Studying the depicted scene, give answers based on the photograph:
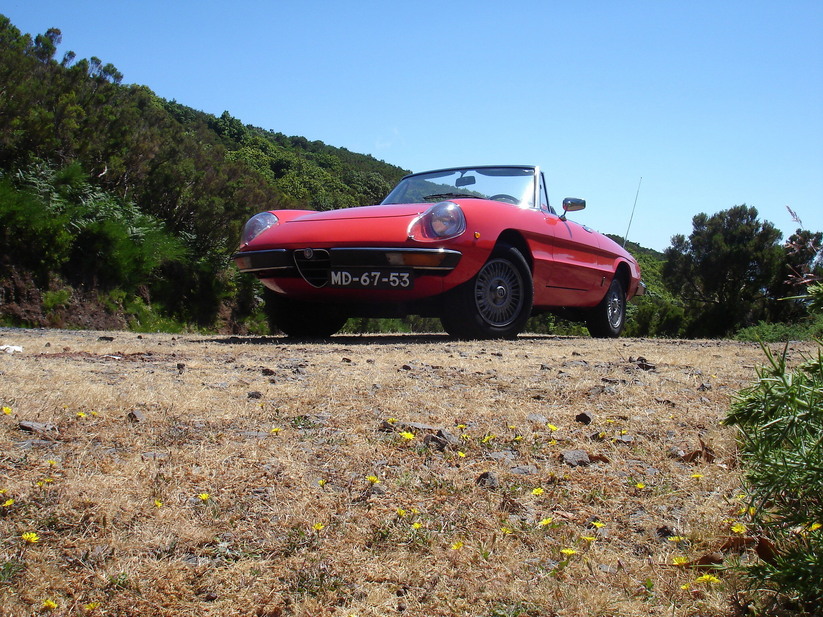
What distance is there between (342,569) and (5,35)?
1054cm

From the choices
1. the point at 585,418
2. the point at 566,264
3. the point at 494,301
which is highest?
the point at 566,264

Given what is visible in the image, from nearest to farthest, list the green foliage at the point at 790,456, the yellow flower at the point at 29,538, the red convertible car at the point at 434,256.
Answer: the green foliage at the point at 790,456, the yellow flower at the point at 29,538, the red convertible car at the point at 434,256

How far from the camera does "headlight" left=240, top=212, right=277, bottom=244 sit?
639cm

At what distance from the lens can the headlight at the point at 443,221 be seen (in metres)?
5.62

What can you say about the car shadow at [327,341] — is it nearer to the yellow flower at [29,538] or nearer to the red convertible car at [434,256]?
the red convertible car at [434,256]

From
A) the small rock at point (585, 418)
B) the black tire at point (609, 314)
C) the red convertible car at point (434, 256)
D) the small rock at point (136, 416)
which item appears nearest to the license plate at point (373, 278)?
the red convertible car at point (434, 256)

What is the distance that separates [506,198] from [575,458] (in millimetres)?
4669

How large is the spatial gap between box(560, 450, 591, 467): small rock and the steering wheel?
14.7 feet

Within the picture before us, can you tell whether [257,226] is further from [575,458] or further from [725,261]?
[725,261]

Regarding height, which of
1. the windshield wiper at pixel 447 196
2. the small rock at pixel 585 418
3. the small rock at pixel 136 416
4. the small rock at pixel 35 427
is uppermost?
the windshield wiper at pixel 447 196

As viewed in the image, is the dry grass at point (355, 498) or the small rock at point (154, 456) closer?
the dry grass at point (355, 498)

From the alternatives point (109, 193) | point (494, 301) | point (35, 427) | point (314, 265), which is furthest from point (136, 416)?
point (109, 193)

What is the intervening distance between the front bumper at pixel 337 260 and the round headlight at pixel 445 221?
16 cm

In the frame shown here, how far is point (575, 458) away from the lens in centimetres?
246
